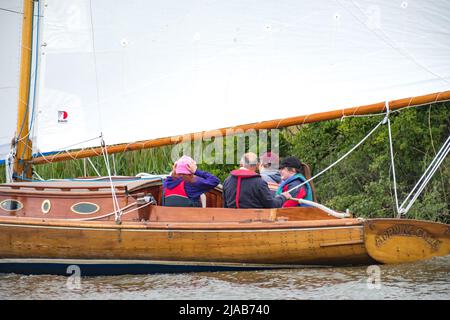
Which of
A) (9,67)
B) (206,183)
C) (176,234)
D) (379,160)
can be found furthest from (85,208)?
(379,160)

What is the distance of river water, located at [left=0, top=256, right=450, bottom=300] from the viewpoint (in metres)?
9.42

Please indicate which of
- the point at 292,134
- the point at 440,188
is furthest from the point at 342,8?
the point at 292,134

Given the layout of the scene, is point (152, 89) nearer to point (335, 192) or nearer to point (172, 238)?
point (172, 238)

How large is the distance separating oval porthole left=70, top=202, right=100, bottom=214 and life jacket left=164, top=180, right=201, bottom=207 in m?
0.78

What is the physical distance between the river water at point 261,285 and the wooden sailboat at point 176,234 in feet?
0.44

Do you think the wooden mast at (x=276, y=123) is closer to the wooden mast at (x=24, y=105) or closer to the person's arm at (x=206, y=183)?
the wooden mast at (x=24, y=105)

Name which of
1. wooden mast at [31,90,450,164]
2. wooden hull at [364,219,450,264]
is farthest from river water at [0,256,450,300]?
wooden mast at [31,90,450,164]

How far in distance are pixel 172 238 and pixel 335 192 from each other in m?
5.19

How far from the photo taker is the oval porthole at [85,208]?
11.1 meters

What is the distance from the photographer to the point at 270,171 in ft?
42.7

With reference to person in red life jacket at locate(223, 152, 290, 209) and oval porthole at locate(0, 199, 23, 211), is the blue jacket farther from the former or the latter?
oval porthole at locate(0, 199, 23, 211)

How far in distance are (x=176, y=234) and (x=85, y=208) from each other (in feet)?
3.66

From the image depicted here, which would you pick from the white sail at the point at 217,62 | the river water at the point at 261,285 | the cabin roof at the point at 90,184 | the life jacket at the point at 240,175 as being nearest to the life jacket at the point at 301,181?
the life jacket at the point at 240,175
